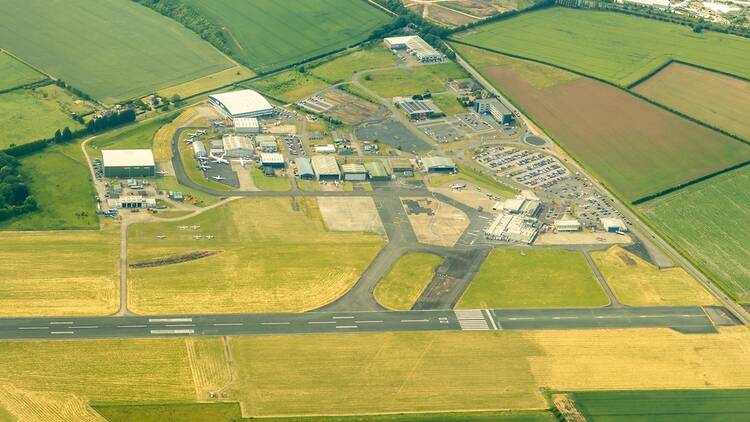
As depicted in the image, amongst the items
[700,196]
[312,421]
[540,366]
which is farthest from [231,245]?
[700,196]

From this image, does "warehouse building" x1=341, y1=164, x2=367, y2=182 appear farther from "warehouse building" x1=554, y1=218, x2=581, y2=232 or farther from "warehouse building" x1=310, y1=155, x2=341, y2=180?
"warehouse building" x1=554, y1=218, x2=581, y2=232

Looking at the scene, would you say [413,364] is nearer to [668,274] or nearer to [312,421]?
[312,421]

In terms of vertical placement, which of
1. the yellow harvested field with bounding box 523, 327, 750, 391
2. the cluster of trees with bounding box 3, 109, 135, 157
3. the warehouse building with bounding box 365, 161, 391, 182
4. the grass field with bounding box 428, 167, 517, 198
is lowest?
the cluster of trees with bounding box 3, 109, 135, 157

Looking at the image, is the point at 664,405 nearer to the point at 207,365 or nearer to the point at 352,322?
the point at 352,322

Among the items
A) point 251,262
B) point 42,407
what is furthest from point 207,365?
point 251,262

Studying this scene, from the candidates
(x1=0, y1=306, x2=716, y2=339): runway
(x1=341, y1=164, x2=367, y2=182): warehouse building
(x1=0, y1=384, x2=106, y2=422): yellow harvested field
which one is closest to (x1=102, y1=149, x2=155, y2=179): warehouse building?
(x1=341, y1=164, x2=367, y2=182): warehouse building

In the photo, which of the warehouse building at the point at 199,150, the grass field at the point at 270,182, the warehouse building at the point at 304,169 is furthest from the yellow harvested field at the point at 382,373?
the warehouse building at the point at 199,150

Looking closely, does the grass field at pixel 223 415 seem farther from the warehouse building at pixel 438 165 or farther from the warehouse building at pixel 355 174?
the warehouse building at pixel 438 165
